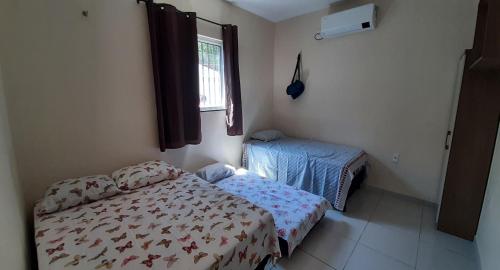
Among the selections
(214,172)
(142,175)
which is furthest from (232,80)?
(142,175)

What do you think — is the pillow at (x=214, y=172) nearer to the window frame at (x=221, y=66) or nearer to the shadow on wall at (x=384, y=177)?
the window frame at (x=221, y=66)

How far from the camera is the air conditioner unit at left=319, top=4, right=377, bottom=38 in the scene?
2.43 m

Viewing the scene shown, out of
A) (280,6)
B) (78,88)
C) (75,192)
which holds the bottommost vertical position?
(75,192)

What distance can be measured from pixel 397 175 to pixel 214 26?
2965 millimetres

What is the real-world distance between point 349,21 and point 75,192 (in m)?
3.26

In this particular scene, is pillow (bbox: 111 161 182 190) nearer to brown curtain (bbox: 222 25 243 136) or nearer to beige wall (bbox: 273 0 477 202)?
brown curtain (bbox: 222 25 243 136)

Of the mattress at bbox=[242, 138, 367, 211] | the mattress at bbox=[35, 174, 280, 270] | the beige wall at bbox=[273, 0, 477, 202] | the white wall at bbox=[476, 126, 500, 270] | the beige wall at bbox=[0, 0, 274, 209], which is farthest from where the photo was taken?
the mattress at bbox=[242, 138, 367, 211]

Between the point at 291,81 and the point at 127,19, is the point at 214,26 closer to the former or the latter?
the point at 127,19

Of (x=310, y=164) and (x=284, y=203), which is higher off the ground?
(x=310, y=164)

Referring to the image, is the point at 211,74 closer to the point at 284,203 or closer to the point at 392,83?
the point at 284,203

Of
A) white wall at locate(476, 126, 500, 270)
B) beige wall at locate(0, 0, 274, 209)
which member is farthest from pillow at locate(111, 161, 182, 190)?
white wall at locate(476, 126, 500, 270)

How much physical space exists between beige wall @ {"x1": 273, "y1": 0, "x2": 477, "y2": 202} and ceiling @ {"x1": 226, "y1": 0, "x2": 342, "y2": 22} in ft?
0.41

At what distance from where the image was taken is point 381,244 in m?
1.86

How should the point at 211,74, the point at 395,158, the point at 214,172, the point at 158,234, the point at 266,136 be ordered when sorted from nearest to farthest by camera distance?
the point at 158,234 → the point at 214,172 → the point at 395,158 → the point at 211,74 → the point at 266,136
